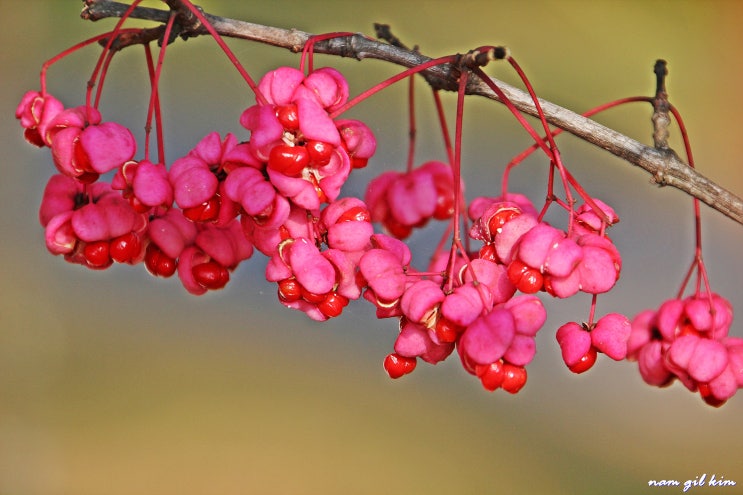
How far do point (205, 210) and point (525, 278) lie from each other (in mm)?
281

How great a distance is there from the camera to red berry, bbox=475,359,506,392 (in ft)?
2.15

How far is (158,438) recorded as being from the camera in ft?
8.30

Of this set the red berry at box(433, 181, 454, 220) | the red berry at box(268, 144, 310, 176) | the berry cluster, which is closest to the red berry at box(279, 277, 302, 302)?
the berry cluster

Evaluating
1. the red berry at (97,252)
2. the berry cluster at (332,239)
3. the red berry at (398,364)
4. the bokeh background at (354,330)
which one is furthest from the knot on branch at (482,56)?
the bokeh background at (354,330)

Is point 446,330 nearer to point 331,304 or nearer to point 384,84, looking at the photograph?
point 331,304

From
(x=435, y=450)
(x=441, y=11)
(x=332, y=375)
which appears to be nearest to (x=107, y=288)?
(x=332, y=375)

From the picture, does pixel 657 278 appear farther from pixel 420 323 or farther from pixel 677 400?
pixel 420 323

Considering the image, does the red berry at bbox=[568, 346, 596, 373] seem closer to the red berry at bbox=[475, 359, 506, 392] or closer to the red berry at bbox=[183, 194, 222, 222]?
the red berry at bbox=[475, 359, 506, 392]

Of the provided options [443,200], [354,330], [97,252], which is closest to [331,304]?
[97,252]

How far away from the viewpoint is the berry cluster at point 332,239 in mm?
664

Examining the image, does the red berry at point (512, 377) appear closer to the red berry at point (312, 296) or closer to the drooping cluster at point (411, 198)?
the red berry at point (312, 296)

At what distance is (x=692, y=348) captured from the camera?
0.83m

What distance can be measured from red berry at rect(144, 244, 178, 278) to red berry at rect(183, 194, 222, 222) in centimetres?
13

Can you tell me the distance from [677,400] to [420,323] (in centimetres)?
195
